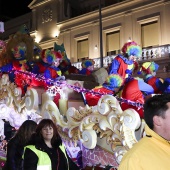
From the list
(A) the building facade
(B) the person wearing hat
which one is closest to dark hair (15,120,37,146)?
(B) the person wearing hat

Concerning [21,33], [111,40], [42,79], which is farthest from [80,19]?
[42,79]

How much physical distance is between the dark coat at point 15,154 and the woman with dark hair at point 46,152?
611 mm

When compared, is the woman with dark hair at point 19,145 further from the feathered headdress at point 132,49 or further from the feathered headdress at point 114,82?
the feathered headdress at point 132,49

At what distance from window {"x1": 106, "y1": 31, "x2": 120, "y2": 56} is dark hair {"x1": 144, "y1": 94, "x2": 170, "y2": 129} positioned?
76.4 ft

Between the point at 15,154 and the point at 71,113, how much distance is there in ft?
4.18

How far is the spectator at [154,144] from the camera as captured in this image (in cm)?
208

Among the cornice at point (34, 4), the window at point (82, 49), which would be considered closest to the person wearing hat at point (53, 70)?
the window at point (82, 49)

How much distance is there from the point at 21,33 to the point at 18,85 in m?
1.71

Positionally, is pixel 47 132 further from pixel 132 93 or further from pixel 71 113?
pixel 132 93

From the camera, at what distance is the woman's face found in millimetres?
4102

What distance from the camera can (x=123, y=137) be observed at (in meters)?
4.62

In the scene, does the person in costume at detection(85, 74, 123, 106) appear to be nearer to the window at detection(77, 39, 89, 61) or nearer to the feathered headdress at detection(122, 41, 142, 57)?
the feathered headdress at detection(122, 41, 142, 57)

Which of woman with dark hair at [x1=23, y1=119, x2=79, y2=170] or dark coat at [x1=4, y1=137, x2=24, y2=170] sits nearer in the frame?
woman with dark hair at [x1=23, y1=119, x2=79, y2=170]

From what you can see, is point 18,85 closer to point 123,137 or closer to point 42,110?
point 42,110
